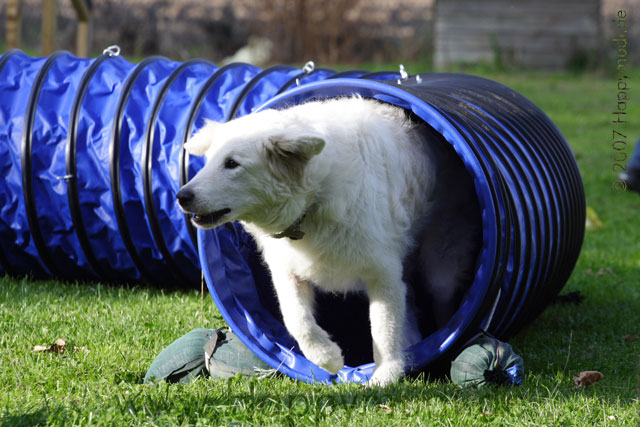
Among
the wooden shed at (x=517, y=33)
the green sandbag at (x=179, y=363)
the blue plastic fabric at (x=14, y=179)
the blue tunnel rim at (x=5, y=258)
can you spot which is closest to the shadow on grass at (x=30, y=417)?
the green sandbag at (x=179, y=363)

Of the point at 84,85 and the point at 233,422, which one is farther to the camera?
the point at 84,85

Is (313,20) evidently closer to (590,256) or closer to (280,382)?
(590,256)

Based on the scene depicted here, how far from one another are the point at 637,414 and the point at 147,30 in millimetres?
17981

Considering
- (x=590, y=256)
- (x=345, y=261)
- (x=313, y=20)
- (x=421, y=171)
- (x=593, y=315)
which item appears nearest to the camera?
(x=345, y=261)

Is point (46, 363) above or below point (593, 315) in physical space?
above

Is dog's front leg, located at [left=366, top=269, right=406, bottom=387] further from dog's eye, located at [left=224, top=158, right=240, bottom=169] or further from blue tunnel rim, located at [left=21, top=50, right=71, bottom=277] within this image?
blue tunnel rim, located at [left=21, top=50, right=71, bottom=277]

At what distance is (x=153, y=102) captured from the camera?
212 inches

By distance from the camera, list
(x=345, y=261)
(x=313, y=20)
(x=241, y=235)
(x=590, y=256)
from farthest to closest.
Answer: (x=313, y=20) → (x=590, y=256) → (x=241, y=235) → (x=345, y=261)

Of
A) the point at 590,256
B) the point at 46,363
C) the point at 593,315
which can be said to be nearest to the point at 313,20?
the point at 590,256

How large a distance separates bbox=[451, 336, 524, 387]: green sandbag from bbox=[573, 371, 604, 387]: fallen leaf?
0.36 metres

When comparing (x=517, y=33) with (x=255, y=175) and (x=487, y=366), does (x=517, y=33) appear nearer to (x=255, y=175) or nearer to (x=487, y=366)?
(x=487, y=366)

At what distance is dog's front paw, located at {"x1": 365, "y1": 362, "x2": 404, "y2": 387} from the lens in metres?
3.75

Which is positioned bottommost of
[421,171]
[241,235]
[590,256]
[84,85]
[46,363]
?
[590,256]

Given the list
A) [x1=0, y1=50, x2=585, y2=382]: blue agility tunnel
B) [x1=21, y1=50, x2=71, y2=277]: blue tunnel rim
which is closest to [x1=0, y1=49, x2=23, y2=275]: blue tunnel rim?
[x1=0, y1=50, x2=585, y2=382]: blue agility tunnel
